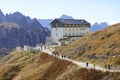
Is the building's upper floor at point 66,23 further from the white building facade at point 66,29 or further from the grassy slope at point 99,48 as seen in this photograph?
the grassy slope at point 99,48

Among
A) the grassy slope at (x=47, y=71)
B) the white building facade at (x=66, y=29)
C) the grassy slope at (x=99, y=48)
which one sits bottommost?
the grassy slope at (x=47, y=71)

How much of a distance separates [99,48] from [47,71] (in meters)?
18.9

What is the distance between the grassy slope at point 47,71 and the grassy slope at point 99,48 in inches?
321

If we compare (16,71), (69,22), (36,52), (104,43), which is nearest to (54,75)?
(104,43)

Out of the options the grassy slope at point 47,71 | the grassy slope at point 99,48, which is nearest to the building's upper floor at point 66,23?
the grassy slope at point 47,71

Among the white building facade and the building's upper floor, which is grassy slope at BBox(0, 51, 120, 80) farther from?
the building's upper floor

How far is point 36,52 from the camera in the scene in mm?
137250

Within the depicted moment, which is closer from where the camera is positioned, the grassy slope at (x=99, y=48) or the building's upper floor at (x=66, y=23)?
the grassy slope at (x=99, y=48)

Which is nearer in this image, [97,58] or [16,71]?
[97,58]

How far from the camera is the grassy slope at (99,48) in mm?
90125

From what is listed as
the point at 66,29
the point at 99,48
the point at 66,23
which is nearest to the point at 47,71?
the point at 99,48

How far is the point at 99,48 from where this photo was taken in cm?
10169

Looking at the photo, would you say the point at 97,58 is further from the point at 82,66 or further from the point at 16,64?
the point at 16,64

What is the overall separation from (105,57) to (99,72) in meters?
17.9
